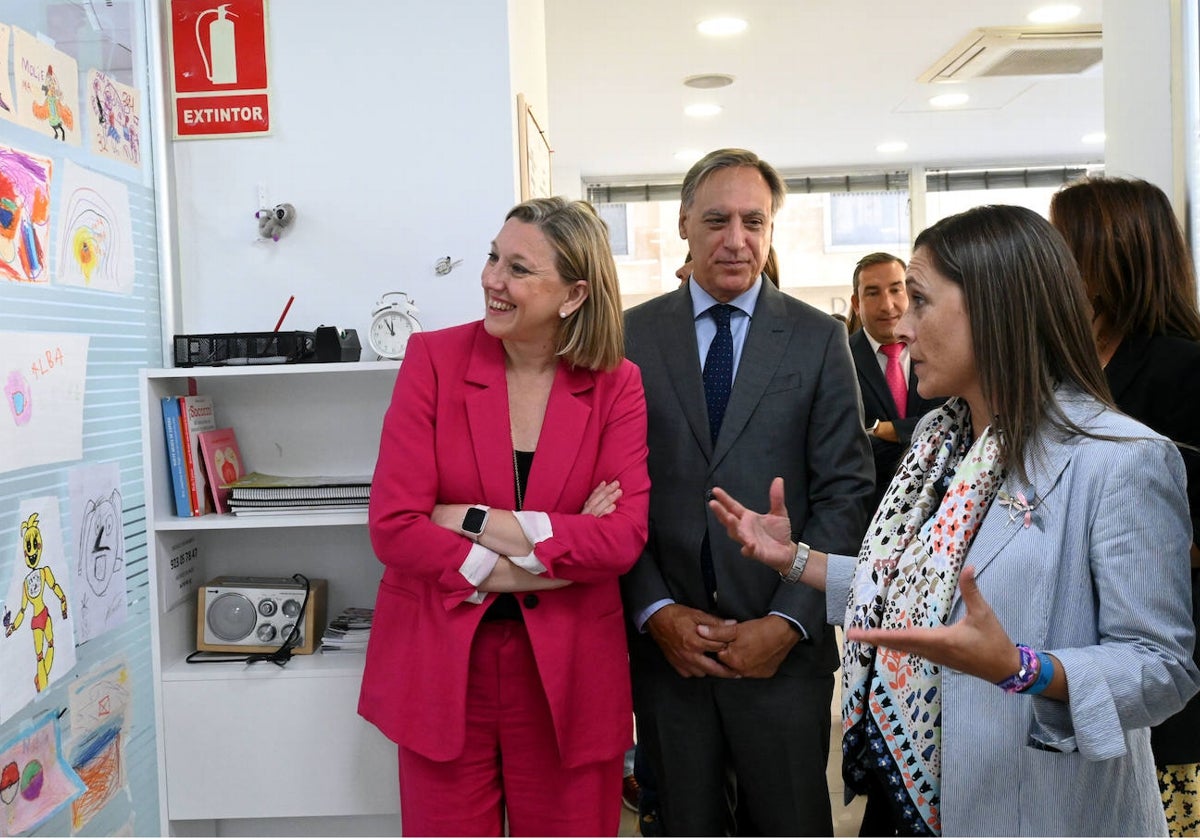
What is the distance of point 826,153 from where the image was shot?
8078 millimetres

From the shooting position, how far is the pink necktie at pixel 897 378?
11.3ft

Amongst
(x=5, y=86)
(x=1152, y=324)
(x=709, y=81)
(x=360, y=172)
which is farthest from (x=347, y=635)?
(x=709, y=81)

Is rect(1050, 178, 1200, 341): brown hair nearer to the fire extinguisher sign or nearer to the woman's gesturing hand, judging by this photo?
the woman's gesturing hand

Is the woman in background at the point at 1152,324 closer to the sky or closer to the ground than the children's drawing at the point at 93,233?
closer to the ground

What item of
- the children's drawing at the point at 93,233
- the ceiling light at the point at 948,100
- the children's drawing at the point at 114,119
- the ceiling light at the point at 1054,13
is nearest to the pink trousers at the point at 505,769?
the children's drawing at the point at 93,233

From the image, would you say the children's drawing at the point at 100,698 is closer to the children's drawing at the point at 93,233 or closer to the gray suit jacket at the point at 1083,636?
the children's drawing at the point at 93,233

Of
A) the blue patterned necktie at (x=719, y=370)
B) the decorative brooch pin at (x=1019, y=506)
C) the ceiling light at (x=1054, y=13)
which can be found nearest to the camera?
the decorative brooch pin at (x=1019, y=506)

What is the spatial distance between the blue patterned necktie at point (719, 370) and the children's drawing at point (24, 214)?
1.34 m

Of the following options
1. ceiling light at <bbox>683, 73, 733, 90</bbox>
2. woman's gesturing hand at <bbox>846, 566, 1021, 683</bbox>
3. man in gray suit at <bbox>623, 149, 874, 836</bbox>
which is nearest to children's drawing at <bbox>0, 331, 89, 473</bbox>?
man in gray suit at <bbox>623, 149, 874, 836</bbox>

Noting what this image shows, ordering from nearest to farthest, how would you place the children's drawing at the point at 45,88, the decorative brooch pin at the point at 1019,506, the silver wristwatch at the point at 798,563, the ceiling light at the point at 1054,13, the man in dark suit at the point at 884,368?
the decorative brooch pin at the point at 1019,506 < the silver wristwatch at the point at 798,563 < the children's drawing at the point at 45,88 < the man in dark suit at the point at 884,368 < the ceiling light at the point at 1054,13

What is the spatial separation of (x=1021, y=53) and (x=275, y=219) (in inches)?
170

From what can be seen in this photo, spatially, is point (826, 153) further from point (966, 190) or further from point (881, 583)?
point (881, 583)

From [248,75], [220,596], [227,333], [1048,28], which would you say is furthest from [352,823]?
[1048,28]

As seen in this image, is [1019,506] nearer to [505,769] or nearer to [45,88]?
[505,769]
